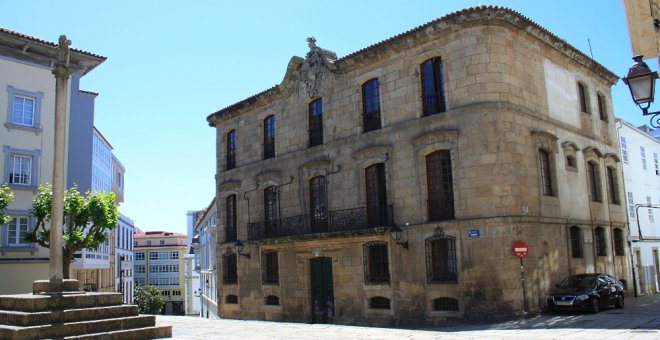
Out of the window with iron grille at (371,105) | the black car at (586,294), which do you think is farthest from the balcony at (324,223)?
the black car at (586,294)

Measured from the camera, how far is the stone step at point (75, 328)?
1148 cm

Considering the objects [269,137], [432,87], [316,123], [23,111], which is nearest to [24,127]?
[23,111]

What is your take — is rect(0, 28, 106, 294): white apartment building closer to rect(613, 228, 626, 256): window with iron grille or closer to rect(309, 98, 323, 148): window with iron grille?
rect(309, 98, 323, 148): window with iron grille

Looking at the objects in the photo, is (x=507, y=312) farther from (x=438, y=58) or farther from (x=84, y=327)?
(x=84, y=327)

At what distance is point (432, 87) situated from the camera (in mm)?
20688

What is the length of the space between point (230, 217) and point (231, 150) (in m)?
3.31

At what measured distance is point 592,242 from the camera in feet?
72.8

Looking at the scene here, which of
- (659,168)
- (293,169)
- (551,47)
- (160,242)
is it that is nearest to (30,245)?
(293,169)

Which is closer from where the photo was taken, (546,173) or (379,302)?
(546,173)

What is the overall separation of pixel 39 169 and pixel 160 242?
79.7 metres

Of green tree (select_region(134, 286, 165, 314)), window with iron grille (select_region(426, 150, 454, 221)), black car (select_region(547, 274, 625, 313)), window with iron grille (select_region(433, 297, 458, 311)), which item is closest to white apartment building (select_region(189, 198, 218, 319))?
green tree (select_region(134, 286, 165, 314))

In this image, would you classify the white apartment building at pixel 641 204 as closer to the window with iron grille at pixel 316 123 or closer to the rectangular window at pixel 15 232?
the window with iron grille at pixel 316 123

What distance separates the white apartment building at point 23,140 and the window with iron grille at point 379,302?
14.6 m

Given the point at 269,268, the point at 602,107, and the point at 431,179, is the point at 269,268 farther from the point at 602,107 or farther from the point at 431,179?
the point at 602,107
